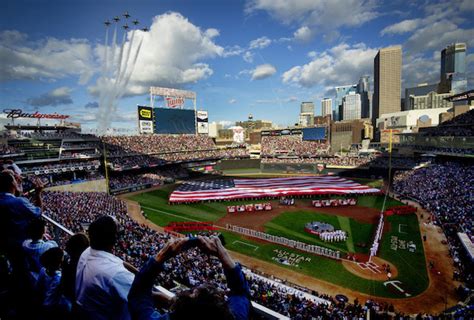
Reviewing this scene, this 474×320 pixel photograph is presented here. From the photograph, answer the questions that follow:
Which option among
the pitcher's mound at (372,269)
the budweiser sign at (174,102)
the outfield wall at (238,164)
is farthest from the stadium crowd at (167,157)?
the pitcher's mound at (372,269)

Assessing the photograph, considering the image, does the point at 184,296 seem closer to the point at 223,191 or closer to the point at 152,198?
the point at 223,191

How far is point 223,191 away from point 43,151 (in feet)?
90.9

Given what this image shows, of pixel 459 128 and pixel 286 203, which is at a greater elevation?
pixel 459 128

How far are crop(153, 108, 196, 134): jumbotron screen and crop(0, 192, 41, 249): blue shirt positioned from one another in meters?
58.2

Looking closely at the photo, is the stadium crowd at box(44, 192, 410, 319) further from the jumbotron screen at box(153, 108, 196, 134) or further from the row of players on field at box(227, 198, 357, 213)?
→ the jumbotron screen at box(153, 108, 196, 134)

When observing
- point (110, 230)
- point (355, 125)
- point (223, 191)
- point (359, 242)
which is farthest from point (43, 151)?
point (355, 125)

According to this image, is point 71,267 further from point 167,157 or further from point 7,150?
point 167,157

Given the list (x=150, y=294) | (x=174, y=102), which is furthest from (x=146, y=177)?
(x=150, y=294)

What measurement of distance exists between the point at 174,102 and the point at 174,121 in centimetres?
483

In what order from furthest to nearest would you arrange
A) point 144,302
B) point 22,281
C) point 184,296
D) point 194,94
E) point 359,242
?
1. point 194,94
2. point 359,242
3. point 22,281
4. point 144,302
5. point 184,296

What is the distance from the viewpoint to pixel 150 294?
2.03 m

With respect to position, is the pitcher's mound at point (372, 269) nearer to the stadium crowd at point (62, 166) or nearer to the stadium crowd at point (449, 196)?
the stadium crowd at point (449, 196)

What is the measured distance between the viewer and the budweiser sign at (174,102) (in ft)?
208

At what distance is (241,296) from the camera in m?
2.08
